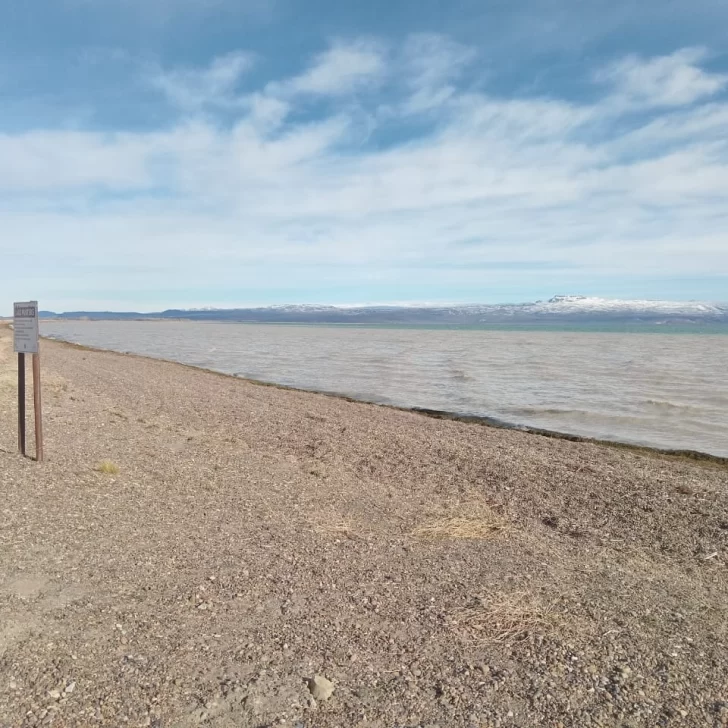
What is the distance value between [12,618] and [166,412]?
11.6 m

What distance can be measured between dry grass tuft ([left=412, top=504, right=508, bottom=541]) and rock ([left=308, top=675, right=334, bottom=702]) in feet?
11.0

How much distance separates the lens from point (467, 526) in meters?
7.87

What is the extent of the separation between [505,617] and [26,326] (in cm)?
761

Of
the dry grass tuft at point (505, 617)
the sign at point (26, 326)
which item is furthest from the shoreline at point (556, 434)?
the sign at point (26, 326)

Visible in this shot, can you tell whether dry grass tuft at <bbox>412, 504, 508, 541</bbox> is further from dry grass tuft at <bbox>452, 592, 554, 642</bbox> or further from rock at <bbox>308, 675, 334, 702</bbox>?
rock at <bbox>308, 675, 334, 702</bbox>

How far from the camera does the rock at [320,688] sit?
3.94 m

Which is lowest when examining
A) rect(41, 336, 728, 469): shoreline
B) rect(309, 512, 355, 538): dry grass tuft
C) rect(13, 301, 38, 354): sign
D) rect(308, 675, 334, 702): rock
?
rect(41, 336, 728, 469): shoreline

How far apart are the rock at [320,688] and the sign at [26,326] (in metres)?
6.72

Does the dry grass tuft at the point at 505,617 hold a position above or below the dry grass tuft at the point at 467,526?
above

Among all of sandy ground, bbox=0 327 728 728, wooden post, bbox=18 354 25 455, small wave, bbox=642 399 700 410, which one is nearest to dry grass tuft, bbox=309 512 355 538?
sandy ground, bbox=0 327 728 728

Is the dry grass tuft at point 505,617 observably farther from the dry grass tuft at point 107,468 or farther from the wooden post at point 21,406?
the wooden post at point 21,406

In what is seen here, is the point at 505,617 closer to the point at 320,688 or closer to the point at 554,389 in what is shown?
the point at 320,688

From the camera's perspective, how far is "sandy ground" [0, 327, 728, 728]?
394cm

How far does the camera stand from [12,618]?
471 centimetres
